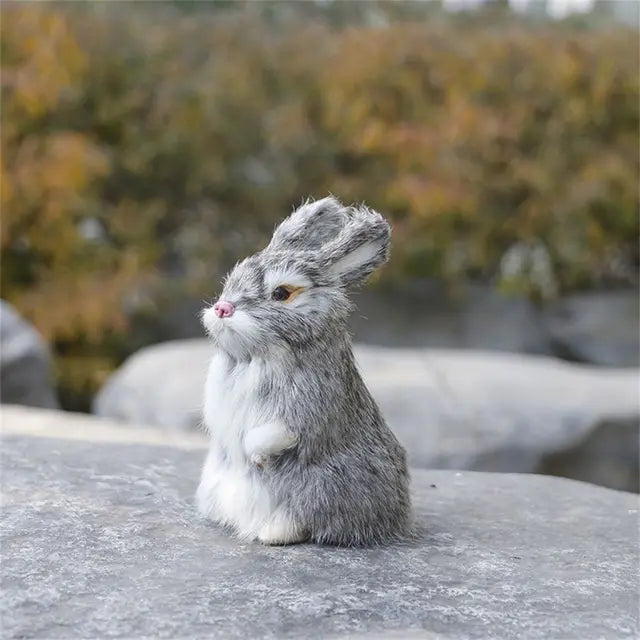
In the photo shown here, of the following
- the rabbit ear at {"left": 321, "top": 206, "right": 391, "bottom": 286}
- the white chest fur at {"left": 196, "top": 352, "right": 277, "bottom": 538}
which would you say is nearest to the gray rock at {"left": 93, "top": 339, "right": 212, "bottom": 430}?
the white chest fur at {"left": 196, "top": 352, "right": 277, "bottom": 538}

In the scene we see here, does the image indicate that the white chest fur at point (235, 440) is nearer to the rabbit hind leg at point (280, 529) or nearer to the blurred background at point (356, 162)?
the rabbit hind leg at point (280, 529)

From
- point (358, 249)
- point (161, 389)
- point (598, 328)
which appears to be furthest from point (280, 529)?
point (598, 328)

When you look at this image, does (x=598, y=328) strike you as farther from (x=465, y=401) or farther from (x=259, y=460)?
(x=259, y=460)

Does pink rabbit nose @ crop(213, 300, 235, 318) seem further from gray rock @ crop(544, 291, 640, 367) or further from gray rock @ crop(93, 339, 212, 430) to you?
gray rock @ crop(544, 291, 640, 367)

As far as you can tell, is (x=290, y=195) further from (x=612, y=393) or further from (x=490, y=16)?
(x=612, y=393)

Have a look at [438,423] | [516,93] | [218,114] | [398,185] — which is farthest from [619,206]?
[438,423]

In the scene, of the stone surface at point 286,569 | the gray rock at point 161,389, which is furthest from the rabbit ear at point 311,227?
the gray rock at point 161,389
